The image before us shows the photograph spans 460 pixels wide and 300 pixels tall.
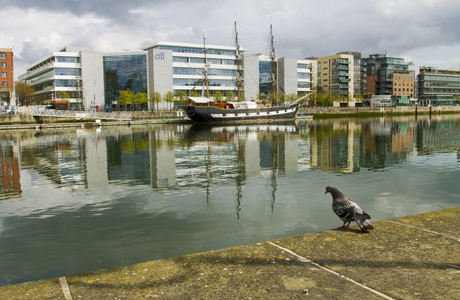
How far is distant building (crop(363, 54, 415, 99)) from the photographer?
19288cm

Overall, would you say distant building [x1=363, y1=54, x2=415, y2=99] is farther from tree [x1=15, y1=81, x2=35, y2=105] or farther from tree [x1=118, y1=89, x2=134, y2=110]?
tree [x1=15, y1=81, x2=35, y2=105]

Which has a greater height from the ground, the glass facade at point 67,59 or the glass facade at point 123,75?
the glass facade at point 67,59

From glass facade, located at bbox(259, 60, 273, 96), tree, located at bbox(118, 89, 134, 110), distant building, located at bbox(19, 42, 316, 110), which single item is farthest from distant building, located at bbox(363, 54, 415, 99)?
tree, located at bbox(118, 89, 134, 110)

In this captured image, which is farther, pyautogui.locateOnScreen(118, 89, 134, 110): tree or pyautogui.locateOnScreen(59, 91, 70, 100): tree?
pyautogui.locateOnScreen(118, 89, 134, 110): tree

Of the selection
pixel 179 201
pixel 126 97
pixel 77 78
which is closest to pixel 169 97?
pixel 126 97

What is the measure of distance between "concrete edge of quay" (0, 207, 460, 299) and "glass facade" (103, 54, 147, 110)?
129 meters

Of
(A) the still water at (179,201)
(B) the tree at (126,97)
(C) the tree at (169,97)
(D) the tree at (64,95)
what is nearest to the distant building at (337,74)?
(C) the tree at (169,97)

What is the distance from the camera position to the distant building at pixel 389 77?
19288 cm

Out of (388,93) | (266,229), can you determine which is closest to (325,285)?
(266,229)

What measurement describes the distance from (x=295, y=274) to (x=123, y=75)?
132m

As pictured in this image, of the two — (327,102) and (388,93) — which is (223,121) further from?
(388,93)

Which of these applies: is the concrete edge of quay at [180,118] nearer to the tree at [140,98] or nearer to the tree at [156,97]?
the tree at [156,97]

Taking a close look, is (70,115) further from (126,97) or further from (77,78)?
(77,78)

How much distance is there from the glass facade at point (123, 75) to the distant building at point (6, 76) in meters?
30.5
